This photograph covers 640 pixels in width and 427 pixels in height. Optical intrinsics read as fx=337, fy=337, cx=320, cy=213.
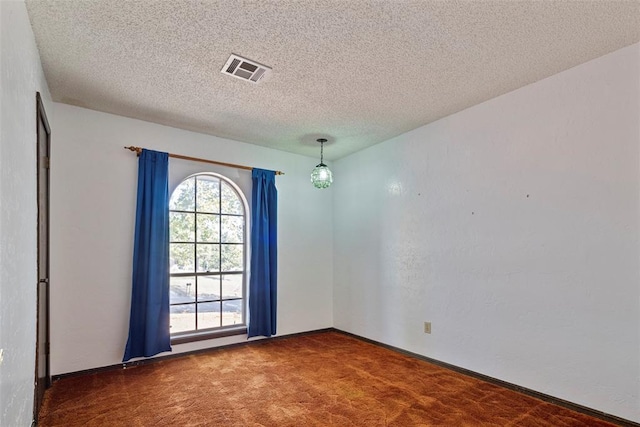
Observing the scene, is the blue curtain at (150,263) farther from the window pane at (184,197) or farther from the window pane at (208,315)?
the window pane at (208,315)

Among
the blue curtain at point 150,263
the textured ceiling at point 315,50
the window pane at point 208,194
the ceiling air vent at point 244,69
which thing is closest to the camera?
the textured ceiling at point 315,50

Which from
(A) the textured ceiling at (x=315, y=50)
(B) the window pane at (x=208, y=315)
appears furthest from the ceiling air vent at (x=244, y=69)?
(B) the window pane at (x=208, y=315)

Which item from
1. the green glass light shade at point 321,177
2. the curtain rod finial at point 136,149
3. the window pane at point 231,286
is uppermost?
the curtain rod finial at point 136,149

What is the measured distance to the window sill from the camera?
159 inches

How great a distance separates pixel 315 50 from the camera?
99.7 inches

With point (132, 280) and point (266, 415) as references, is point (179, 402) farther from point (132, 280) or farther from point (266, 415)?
point (132, 280)

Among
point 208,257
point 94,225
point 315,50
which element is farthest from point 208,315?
point 315,50

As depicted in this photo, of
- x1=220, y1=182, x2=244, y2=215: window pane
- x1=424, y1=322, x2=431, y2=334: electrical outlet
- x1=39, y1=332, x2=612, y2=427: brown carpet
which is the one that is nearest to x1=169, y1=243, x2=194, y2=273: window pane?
x1=220, y1=182, x2=244, y2=215: window pane

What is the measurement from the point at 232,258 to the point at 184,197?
1040mm

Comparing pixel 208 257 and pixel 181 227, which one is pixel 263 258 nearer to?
pixel 208 257

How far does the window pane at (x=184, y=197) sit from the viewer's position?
4.21 m

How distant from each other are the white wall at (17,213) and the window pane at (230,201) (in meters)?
2.32

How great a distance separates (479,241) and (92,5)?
370 centimetres

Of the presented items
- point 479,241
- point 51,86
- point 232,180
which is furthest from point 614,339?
point 51,86
